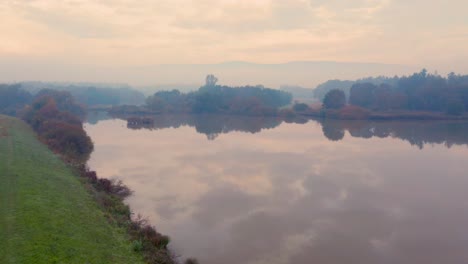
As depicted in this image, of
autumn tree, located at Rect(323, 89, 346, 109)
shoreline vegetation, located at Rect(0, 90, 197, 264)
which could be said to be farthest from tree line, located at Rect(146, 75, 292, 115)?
shoreline vegetation, located at Rect(0, 90, 197, 264)

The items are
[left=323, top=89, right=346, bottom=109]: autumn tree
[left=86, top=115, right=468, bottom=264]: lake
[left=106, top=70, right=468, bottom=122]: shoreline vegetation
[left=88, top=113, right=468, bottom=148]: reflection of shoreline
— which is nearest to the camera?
[left=86, top=115, right=468, bottom=264]: lake

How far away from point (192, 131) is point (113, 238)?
42.5 m

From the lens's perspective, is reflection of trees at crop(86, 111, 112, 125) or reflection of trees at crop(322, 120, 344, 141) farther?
reflection of trees at crop(86, 111, 112, 125)

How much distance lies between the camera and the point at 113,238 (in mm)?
13547

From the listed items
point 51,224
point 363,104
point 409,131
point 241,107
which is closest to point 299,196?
point 51,224

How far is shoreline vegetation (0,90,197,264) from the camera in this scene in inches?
531

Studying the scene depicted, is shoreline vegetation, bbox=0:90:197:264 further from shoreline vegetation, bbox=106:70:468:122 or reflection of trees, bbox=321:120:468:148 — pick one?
reflection of trees, bbox=321:120:468:148

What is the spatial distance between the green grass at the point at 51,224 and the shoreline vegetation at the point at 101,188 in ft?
1.32

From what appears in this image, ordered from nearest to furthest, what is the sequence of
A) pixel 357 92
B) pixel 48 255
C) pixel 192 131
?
1. pixel 48 255
2. pixel 192 131
3. pixel 357 92

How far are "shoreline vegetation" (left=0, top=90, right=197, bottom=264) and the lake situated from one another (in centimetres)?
90

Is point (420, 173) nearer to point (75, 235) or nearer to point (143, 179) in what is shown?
point (143, 179)

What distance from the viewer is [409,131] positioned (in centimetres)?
5512

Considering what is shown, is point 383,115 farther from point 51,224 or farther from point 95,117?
point 51,224

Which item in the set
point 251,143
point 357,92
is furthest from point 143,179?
point 357,92
